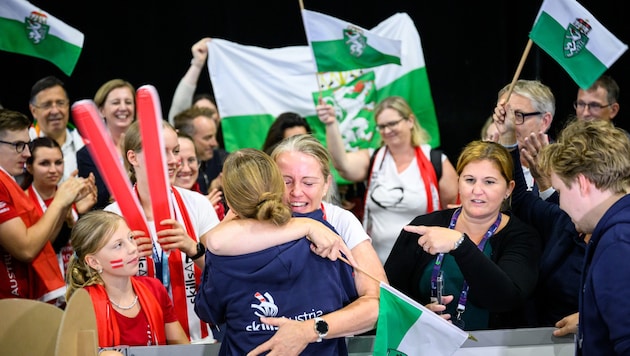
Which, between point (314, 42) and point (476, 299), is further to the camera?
point (314, 42)

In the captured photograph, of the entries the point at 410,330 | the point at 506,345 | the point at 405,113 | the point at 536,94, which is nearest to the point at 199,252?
the point at 410,330

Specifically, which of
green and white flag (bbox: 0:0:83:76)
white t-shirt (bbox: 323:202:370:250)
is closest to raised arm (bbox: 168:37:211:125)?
green and white flag (bbox: 0:0:83:76)

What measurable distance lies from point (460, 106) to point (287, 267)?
14.7 feet

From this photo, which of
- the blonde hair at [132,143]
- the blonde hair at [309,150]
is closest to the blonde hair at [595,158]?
the blonde hair at [309,150]

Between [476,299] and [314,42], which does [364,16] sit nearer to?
[314,42]

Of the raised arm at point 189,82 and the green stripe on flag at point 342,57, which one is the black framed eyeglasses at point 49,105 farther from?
the green stripe on flag at point 342,57

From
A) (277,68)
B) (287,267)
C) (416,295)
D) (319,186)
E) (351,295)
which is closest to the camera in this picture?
(287,267)

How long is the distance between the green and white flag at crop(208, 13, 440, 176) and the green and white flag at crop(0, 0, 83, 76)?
4.68ft

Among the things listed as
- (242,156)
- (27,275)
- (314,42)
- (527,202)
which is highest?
(314,42)

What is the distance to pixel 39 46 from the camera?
193 inches

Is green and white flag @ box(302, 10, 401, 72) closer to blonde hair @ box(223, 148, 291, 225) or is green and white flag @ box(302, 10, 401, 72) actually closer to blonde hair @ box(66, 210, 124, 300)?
blonde hair @ box(66, 210, 124, 300)

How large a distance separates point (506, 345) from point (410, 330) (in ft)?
1.48

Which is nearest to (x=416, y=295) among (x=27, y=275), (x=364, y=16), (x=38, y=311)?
(x=38, y=311)

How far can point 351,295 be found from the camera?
290cm
